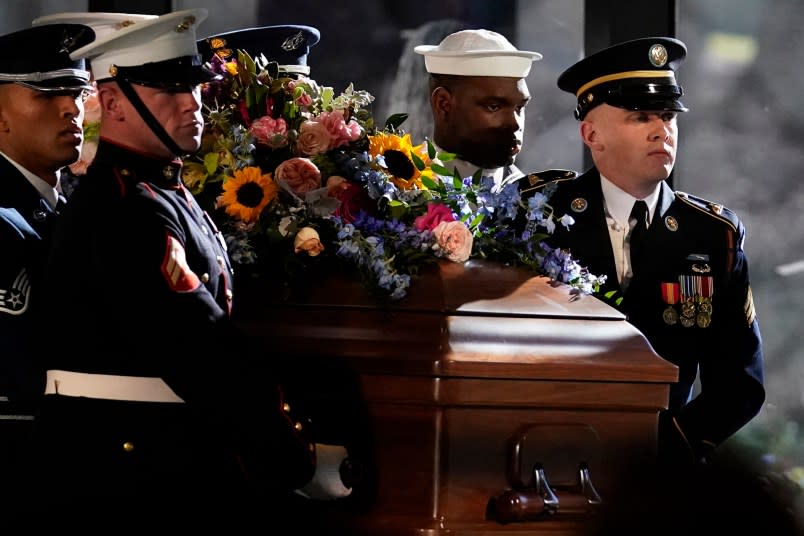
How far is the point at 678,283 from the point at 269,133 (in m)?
0.90

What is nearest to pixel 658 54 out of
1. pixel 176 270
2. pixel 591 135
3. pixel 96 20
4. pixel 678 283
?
pixel 591 135

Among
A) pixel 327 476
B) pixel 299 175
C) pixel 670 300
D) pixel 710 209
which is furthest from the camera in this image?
pixel 710 209

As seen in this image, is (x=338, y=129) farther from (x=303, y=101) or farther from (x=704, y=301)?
(x=704, y=301)

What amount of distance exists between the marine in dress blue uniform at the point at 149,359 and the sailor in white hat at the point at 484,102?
0.97 metres

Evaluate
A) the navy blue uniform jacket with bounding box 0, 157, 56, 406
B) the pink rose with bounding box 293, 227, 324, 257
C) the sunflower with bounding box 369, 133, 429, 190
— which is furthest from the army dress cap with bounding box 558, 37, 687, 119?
the navy blue uniform jacket with bounding box 0, 157, 56, 406

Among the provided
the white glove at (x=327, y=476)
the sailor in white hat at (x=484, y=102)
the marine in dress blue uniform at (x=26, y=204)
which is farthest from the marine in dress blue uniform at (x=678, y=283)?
the marine in dress blue uniform at (x=26, y=204)

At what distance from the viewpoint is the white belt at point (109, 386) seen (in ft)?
5.96

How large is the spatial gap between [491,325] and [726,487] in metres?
1.16

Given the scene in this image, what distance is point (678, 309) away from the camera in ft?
A: 8.23

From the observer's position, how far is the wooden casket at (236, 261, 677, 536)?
1.95 metres

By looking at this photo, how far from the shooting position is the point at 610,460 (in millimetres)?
2051

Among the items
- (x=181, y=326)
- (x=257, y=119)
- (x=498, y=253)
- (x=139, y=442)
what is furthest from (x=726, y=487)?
(x=257, y=119)

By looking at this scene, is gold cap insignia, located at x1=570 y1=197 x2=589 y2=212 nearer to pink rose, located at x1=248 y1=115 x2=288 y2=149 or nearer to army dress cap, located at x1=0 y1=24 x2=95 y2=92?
pink rose, located at x1=248 y1=115 x2=288 y2=149

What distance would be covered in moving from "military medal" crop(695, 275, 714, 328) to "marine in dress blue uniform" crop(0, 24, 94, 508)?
1.28 m
